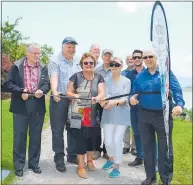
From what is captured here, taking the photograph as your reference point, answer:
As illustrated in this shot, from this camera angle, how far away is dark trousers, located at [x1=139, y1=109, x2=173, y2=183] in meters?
4.70

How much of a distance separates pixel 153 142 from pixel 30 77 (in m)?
2.09

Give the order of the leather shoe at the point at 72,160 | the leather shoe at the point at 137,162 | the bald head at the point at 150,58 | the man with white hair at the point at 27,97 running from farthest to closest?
the leather shoe at the point at 137,162 → the leather shoe at the point at 72,160 → the man with white hair at the point at 27,97 → the bald head at the point at 150,58

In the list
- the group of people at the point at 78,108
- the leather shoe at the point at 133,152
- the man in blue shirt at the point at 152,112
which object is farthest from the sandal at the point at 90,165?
the leather shoe at the point at 133,152

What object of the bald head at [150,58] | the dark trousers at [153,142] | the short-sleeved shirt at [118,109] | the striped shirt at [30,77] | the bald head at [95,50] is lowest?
the dark trousers at [153,142]

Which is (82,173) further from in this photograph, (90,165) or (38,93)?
(38,93)

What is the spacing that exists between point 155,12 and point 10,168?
344 centimetres

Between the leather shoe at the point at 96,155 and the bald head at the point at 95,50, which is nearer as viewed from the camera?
the bald head at the point at 95,50

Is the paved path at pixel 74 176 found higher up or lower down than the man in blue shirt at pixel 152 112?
lower down

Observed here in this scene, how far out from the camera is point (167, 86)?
4215 mm

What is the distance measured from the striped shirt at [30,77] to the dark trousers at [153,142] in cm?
167

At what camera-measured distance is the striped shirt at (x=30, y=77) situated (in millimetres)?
5281

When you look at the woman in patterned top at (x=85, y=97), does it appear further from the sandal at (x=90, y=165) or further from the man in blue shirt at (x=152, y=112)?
the man in blue shirt at (x=152, y=112)

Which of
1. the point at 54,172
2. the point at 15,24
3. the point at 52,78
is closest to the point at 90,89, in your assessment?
the point at 52,78

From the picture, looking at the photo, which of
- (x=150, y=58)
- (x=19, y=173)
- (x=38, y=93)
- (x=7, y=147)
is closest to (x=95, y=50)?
(x=38, y=93)
